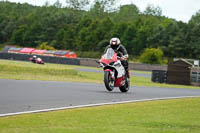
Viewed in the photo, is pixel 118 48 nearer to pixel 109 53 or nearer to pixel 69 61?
pixel 109 53

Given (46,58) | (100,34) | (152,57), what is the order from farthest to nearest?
(100,34) → (152,57) → (46,58)

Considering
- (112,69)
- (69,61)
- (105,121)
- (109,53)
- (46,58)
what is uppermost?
(109,53)

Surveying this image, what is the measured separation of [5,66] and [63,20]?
92.0 metres

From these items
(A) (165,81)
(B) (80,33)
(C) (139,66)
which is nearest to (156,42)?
(B) (80,33)

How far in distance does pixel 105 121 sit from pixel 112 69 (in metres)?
6.48

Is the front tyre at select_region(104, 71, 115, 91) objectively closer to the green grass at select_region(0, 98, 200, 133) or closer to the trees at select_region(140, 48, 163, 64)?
the green grass at select_region(0, 98, 200, 133)

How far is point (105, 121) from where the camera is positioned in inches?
287

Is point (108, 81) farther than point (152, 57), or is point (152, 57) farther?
point (152, 57)

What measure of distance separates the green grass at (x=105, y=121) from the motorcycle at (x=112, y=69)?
434 centimetres

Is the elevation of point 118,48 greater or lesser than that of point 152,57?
greater

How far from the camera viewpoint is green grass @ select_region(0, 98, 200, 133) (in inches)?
252

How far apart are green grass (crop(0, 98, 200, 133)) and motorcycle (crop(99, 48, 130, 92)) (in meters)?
4.34

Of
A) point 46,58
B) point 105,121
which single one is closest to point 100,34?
point 46,58

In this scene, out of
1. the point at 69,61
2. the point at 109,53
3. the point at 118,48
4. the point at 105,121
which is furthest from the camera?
the point at 69,61
